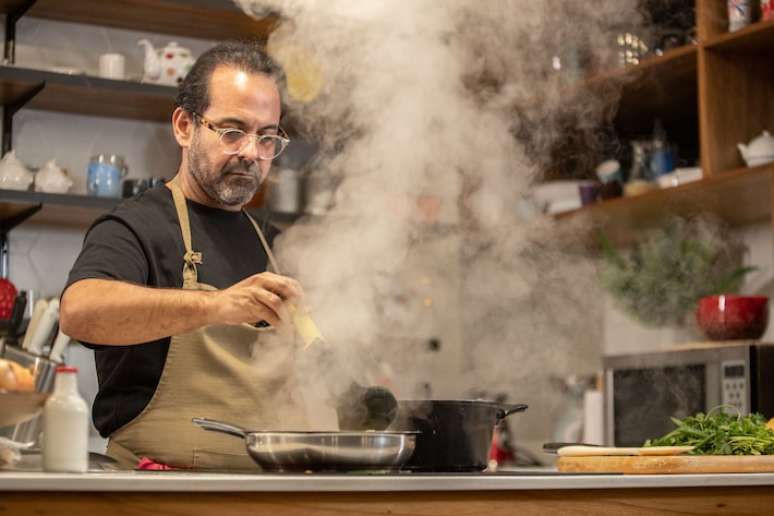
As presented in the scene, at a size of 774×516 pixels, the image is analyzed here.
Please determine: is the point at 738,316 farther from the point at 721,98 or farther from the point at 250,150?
the point at 250,150

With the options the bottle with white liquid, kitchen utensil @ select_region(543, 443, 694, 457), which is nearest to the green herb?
kitchen utensil @ select_region(543, 443, 694, 457)

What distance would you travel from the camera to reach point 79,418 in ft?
4.55

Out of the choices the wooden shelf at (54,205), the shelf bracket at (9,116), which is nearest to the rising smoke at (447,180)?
the wooden shelf at (54,205)

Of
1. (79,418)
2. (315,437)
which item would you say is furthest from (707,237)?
(79,418)

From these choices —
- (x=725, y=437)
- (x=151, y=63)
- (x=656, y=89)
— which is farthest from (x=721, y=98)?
(x=151, y=63)

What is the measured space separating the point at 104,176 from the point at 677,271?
5.87ft

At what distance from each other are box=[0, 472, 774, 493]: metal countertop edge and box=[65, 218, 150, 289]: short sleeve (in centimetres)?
62

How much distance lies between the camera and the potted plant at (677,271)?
3471 mm

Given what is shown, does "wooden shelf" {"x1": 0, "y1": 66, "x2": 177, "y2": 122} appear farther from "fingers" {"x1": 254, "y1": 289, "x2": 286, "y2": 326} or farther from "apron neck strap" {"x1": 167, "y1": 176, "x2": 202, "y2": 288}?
"fingers" {"x1": 254, "y1": 289, "x2": 286, "y2": 326}

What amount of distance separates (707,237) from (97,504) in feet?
8.54

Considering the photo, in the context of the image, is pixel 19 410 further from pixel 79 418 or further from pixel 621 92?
pixel 621 92

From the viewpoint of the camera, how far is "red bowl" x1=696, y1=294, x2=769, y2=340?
2994 mm

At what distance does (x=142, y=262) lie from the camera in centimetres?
217

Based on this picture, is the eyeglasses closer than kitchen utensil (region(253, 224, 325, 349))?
No
